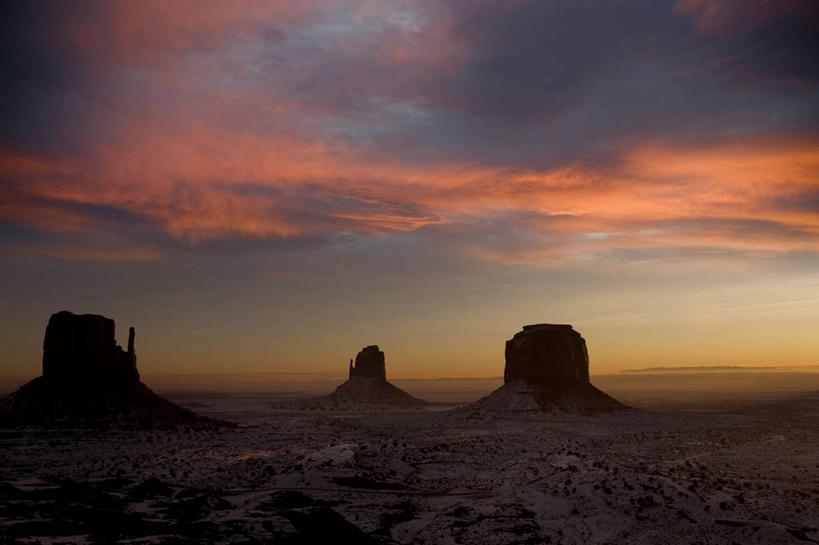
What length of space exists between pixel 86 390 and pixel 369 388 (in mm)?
97523

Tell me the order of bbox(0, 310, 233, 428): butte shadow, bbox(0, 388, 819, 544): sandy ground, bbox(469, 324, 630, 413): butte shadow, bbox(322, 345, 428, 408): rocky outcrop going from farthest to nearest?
bbox(322, 345, 428, 408): rocky outcrop < bbox(469, 324, 630, 413): butte shadow < bbox(0, 310, 233, 428): butte shadow < bbox(0, 388, 819, 544): sandy ground

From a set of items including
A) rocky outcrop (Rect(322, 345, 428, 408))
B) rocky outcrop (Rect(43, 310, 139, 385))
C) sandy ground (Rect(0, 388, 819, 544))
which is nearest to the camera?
sandy ground (Rect(0, 388, 819, 544))

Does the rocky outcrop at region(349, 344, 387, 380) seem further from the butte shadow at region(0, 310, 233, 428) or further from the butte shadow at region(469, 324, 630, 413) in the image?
the butte shadow at region(0, 310, 233, 428)

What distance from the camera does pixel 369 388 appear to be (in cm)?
16738

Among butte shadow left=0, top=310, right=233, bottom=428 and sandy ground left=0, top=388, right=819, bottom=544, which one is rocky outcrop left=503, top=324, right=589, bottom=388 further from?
butte shadow left=0, top=310, right=233, bottom=428

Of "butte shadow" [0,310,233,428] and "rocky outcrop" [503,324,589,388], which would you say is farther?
"rocky outcrop" [503,324,589,388]

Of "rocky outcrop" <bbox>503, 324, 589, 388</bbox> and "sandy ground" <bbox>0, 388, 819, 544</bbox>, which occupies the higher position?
"rocky outcrop" <bbox>503, 324, 589, 388</bbox>

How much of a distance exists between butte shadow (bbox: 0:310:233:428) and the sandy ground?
17.3ft

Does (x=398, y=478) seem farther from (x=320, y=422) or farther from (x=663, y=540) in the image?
(x=320, y=422)

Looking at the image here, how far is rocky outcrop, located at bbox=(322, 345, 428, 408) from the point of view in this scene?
163500 millimetres

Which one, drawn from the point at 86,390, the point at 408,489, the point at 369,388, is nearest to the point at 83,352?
the point at 86,390

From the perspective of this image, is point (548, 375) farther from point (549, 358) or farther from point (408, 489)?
point (408, 489)

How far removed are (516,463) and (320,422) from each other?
54083mm

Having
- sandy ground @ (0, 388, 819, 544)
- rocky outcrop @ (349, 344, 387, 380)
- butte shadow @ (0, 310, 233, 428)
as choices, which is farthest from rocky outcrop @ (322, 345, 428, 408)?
sandy ground @ (0, 388, 819, 544)
